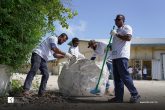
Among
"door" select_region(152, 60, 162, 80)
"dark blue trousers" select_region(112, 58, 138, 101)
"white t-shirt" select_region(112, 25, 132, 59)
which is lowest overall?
"dark blue trousers" select_region(112, 58, 138, 101)

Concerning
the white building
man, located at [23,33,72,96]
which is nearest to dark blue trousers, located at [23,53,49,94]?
man, located at [23,33,72,96]

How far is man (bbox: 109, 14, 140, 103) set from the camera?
8656 mm

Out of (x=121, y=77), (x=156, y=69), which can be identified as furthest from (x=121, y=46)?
(x=156, y=69)

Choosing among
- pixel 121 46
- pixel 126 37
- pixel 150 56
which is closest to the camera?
pixel 126 37

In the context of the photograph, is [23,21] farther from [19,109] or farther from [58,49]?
[19,109]

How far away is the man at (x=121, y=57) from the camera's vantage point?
8656mm

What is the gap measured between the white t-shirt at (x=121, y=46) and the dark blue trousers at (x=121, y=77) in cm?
11

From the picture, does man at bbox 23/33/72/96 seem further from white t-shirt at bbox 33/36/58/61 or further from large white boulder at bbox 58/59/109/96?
large white boulder at bbox 58/59/109/96

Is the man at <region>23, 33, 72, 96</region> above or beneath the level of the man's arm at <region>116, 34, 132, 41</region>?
beneath

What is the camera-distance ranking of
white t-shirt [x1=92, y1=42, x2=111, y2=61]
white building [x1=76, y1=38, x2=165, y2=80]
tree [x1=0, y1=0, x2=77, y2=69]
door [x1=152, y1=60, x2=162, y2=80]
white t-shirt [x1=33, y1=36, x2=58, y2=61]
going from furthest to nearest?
white building [x1=76, y1=38, x2=165, y2=80] → door [x1=152, y1=60, x2=162, y2=80] → white t-shirt [x1=92, y1=42, x2=111, y2=61] → white t-shirt [x1=33, y1=36, x2=58, y2=61] → tree [x1=0, y1=0, x2=77, y2=69]

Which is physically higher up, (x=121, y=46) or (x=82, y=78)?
(x=121, y=46)

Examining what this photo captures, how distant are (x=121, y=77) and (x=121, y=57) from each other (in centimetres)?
43

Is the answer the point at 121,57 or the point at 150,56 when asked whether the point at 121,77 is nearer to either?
the point at 121,57

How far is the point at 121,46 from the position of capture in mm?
8883
